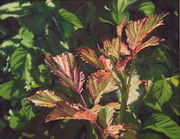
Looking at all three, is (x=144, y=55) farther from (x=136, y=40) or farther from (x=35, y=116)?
(x=35, y=116)

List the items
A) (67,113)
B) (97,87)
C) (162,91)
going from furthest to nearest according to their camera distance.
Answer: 1. (162,91)
2. (97,87)
3. (67,113)

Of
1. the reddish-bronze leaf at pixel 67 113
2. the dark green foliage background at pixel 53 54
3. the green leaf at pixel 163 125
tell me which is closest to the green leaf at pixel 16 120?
the dark green foliage background at pixel 53 54

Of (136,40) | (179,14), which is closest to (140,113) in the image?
(136,40)

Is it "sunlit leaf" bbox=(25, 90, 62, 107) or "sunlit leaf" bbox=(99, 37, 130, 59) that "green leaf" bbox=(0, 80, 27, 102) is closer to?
"sunlit leaf" bbox=(25, 90, 62, 107)

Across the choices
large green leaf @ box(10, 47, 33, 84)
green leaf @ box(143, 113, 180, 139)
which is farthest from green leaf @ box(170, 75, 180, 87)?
large green leaf @ box(10, 47, 33, 84)

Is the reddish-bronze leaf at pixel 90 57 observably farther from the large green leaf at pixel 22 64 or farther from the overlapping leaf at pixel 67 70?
the large green leaf at pixel 22 64

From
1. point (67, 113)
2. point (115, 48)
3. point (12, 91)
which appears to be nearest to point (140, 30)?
point (115, 48)

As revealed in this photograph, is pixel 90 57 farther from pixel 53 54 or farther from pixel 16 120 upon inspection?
pixel 16 120
